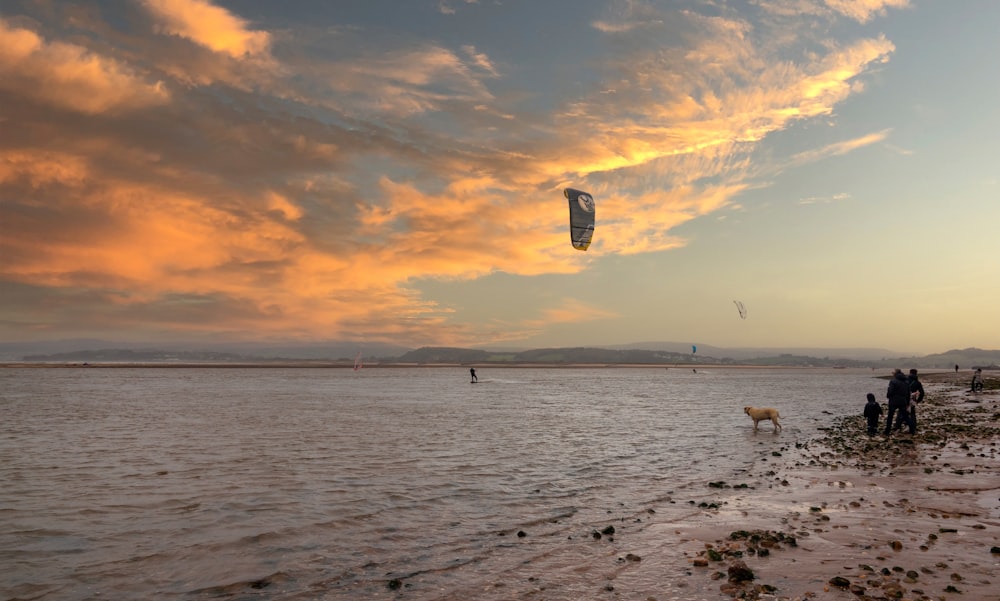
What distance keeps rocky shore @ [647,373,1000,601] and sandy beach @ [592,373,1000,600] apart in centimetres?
2

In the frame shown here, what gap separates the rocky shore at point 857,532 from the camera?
7.79 m

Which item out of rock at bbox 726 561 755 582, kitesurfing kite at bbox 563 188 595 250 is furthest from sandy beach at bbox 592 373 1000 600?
kitesurfing kite at bbox 563 188 595 250

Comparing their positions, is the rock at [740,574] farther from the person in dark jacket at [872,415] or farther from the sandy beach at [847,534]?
the person in dark jacket at [872,415]

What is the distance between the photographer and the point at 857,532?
1035 cm

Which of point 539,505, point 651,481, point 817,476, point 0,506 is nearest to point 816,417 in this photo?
point 817,476

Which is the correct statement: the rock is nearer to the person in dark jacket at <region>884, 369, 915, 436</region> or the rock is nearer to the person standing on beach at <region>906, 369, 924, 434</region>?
the person standing on beach at <region>906, 369, 924, 434</region>

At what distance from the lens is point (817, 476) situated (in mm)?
16219

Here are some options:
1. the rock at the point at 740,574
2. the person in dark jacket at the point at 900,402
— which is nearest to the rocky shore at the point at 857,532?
the rock at the point at 740,574

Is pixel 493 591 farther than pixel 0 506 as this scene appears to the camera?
No

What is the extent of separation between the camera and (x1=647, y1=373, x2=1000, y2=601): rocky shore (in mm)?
7789

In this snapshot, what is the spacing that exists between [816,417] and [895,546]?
3140 centimetres

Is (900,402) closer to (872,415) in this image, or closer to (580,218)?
(872,415)

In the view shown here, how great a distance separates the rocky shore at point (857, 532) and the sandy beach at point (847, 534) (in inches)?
0.9

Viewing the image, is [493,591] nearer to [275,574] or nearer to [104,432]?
[275,574]
